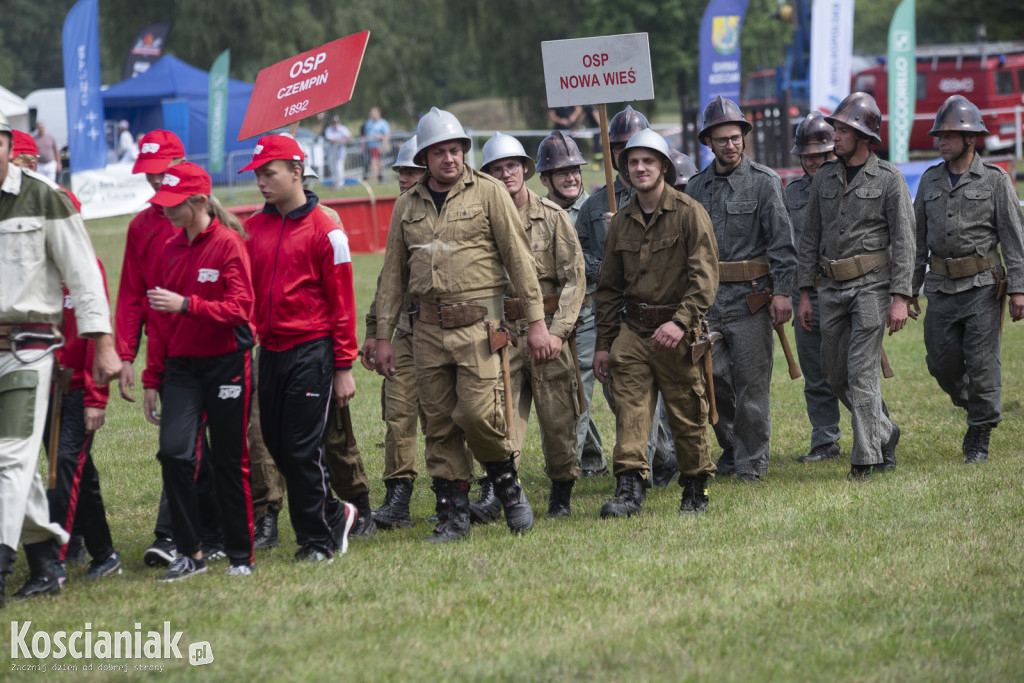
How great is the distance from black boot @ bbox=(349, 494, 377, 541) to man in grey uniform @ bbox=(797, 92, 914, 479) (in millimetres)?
3072

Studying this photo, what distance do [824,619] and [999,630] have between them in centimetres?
66

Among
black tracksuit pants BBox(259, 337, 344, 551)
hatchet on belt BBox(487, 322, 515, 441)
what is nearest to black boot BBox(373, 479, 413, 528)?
hatchet on belt BBox(487, 322, 515, 441)

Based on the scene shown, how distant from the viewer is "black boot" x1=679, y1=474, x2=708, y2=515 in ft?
22.0

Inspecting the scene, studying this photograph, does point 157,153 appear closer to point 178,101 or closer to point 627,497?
point 627,497

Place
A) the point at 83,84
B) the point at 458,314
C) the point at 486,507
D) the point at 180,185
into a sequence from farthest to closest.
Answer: the point at 83,84
the point at 486,507
the point at 458,314
the point at 180,185

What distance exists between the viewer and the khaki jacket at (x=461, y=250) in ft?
20.3

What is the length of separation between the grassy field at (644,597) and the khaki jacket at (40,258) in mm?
1285

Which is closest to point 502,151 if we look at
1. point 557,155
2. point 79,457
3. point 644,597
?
point 557,155

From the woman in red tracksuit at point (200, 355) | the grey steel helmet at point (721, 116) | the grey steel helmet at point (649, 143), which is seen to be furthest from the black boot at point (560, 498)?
the grey steel helmet at point (721, 116)

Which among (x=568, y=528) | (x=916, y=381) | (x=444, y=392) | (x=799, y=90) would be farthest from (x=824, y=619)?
(x=799, y=90)

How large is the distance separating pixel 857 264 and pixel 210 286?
13.5 feet

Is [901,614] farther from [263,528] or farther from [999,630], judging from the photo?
[263,528]

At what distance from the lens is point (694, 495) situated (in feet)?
22.1

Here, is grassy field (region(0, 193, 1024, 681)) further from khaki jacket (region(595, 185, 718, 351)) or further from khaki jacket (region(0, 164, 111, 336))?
khaki jacket (region(0, 164, 111, 336))
